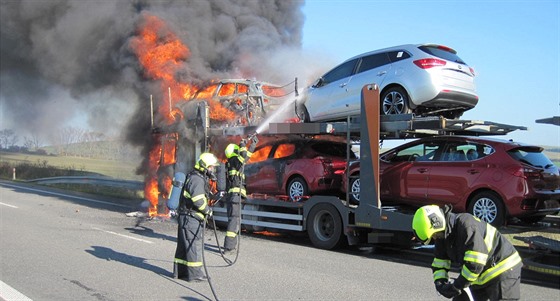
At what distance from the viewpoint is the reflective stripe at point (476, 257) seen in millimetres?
3500

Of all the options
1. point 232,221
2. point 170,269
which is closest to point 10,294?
point 170,269

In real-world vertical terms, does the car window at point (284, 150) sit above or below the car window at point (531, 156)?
above

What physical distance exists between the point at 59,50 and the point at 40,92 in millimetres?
4341

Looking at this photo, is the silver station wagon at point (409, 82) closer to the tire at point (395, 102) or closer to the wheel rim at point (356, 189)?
the tire at point (395, 102)

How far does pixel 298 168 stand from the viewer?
33.3ft

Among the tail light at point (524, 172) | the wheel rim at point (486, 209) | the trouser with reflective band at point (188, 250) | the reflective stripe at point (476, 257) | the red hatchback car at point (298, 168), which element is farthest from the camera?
the red hatchback car at point (298, 168)

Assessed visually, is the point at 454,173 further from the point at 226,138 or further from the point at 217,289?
the point at 226,138

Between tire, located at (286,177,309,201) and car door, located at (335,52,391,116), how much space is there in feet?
5.41

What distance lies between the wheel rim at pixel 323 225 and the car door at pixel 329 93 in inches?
77.6

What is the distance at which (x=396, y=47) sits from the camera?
891 cm

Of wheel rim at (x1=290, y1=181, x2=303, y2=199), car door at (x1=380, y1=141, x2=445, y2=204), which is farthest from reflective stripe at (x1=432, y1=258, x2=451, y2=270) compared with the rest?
wheel rim at (x1=290, y1=181, x2=303, y2=199)

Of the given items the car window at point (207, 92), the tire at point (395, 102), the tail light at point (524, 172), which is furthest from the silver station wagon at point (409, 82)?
the car window at point (207, 92)

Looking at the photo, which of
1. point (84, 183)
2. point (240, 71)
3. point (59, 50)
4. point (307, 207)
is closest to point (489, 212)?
point (307, 207)

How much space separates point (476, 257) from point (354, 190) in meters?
5.50
